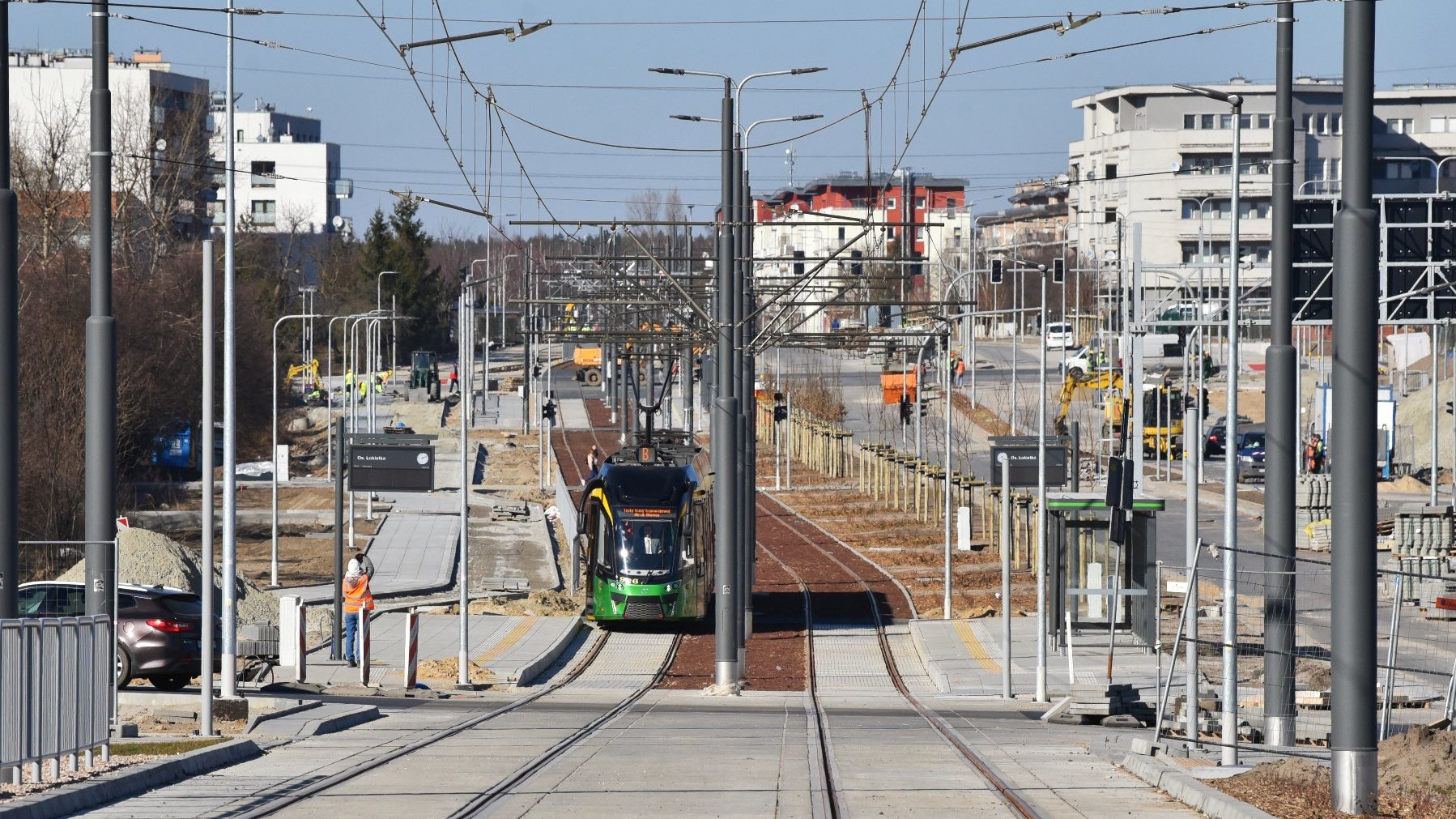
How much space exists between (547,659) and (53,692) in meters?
16.6

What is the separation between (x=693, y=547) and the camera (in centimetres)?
3294

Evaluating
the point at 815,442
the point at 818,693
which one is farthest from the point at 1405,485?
the point at 818,693

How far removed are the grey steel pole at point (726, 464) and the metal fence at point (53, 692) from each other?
38.9 ft

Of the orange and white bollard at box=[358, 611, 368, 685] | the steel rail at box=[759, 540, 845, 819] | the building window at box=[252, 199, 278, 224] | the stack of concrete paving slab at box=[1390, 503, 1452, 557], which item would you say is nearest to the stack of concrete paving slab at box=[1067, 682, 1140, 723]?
the steel rail at box=[759, 540, 845, 819]

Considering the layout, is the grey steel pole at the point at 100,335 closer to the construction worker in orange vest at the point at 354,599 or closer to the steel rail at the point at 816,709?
the steel rail at the point at 816,709

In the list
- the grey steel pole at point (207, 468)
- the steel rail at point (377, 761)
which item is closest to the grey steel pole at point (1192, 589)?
the steel rail at point (377, 761)

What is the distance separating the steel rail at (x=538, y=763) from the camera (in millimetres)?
11609

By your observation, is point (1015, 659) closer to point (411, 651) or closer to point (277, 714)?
point (411, 651)

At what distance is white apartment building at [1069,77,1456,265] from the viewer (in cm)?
10312

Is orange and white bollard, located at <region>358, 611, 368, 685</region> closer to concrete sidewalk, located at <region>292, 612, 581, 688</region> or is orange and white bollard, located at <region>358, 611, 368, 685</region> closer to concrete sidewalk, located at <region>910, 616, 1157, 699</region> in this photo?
concrete sidewalk, located at <region>292, 612, 581, 688</region>

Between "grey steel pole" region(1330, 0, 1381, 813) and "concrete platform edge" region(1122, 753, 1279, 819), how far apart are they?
65cm

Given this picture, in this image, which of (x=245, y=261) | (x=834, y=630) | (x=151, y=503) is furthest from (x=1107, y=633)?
(x=245, y=261)

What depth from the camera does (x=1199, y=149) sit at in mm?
109000

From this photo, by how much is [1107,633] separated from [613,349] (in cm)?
4972
